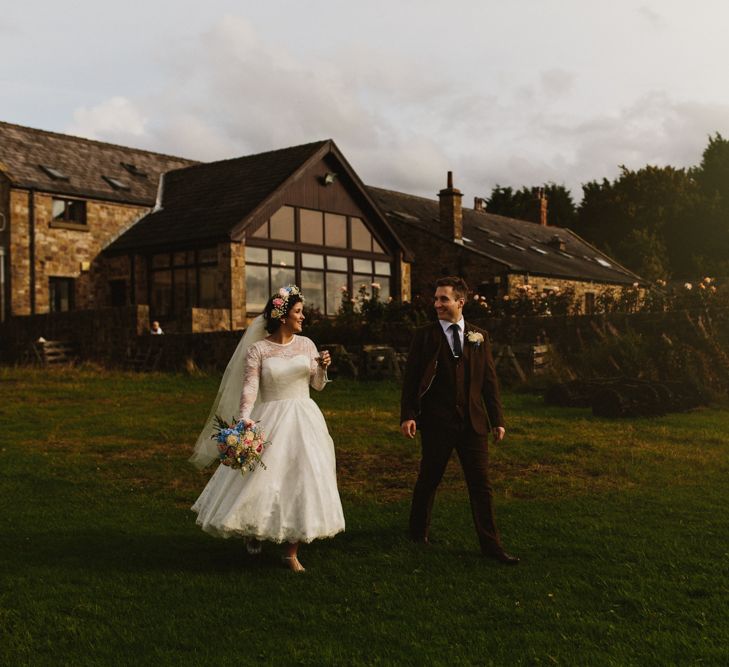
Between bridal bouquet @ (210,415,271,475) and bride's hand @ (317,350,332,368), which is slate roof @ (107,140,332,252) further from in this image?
bridal bouquet @ (210,415,271,475)

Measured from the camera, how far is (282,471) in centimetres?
582

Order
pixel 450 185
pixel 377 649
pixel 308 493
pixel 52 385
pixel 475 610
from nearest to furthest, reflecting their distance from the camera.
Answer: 1. pixel 377 649
2. pixel 475 610
3. pixel 308 493
4. pixel 52 385
5. pixel 450 185

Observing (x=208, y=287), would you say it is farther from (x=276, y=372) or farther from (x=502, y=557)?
(x=502, y=557)

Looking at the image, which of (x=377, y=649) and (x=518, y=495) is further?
(x=518, y=495)

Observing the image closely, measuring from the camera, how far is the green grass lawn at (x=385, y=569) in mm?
4562

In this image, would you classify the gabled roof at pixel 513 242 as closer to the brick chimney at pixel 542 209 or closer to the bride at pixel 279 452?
the brick chimney at pixel 542 209

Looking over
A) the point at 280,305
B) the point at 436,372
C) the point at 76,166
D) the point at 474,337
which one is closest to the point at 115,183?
the point at 76,166

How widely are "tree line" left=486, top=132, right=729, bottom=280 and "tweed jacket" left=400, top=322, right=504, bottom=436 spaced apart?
4637 cm

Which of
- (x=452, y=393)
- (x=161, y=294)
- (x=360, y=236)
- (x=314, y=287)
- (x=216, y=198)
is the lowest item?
(x=452, y=393)

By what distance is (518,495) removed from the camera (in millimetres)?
8328

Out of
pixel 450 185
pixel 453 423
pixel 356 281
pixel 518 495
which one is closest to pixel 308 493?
pixel 453 423

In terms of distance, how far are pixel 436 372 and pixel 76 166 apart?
85.2 feet

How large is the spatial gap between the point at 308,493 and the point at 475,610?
1.37 meters

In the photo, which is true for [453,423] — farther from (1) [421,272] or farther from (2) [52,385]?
(1) [421,272]
